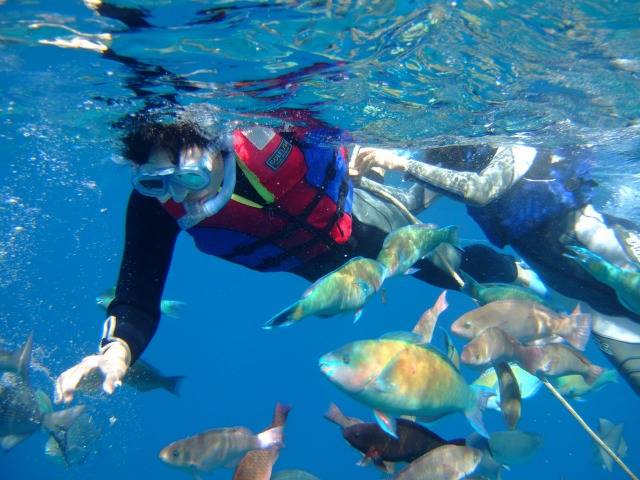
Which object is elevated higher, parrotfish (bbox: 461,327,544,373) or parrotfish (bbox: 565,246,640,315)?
parrotfish (bbox: 565,246,640,315)

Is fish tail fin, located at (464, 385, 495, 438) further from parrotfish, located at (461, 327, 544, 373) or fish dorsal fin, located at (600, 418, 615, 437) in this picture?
fish dorsal fin, located at (600, 418, 615, 437)

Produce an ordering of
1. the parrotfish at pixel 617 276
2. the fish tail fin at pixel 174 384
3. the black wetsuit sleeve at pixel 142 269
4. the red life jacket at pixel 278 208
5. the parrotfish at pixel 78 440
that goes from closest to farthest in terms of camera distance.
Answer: the parrotfish at pixel 617 276
the black wetsuit sleeve at pixel 142 269
the red life jacket at pixel 278 208
the fish tail fin at pixel 174 384
the parrotfish at pixel 78 440

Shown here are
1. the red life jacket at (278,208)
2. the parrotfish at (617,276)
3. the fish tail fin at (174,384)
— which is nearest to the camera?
the parrotfish at (617,276)

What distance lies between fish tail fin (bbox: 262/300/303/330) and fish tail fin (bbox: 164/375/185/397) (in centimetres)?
376

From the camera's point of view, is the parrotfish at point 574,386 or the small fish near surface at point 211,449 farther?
the parrotfish at point 574,386

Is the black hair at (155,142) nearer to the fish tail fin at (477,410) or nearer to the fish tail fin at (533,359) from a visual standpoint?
the fish tail fin at (477,410)

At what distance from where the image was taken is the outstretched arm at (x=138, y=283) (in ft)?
11.3

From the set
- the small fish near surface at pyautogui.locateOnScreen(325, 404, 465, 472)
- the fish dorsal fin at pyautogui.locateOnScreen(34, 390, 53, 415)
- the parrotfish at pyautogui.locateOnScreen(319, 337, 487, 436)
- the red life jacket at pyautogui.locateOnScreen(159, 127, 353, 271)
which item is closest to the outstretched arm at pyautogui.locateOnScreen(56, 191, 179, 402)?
the red life jacket at pyautogui.locateOnScreen(159, 127, 353, 271)

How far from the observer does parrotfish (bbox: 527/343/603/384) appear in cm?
357

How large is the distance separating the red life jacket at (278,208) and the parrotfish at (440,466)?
2516mm

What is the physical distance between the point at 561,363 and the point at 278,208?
3.03 metres

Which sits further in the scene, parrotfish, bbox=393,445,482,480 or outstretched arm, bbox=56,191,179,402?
outstretched arm, bbox=56,191,179,402

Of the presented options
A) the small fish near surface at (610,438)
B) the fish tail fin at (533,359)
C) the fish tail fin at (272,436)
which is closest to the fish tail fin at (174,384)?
the fish tail fin at (272,436)

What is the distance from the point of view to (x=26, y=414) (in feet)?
24.2
